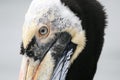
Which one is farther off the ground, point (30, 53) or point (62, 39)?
point (62, 39)

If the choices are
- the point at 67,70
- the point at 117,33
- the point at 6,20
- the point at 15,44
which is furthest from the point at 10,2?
the point at 67,70

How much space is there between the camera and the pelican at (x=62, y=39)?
782 cm

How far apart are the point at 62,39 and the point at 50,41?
0.14m

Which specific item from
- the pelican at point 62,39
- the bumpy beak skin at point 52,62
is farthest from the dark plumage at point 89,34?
the bumpy beak skin at point 52,62

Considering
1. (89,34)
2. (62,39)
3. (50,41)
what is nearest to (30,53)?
(50,41)

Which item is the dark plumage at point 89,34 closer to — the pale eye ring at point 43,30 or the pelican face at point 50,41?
the pelican face at point 50,41

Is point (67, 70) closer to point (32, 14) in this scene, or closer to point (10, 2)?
point (32, 14)

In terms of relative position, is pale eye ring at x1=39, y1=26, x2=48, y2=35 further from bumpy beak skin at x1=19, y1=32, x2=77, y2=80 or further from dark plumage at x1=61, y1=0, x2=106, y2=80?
dark plumage at x1=61, y1=0, x2=106, y2=80

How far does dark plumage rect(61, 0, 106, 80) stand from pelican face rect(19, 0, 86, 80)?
0.05m

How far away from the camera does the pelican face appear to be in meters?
7.80

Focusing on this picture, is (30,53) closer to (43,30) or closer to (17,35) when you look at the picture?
(43,30)

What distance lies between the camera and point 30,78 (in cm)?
782

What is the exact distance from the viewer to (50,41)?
7.92 m

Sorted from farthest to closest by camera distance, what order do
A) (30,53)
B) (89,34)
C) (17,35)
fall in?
→ (17,35)
(89,34)
(30,53)
